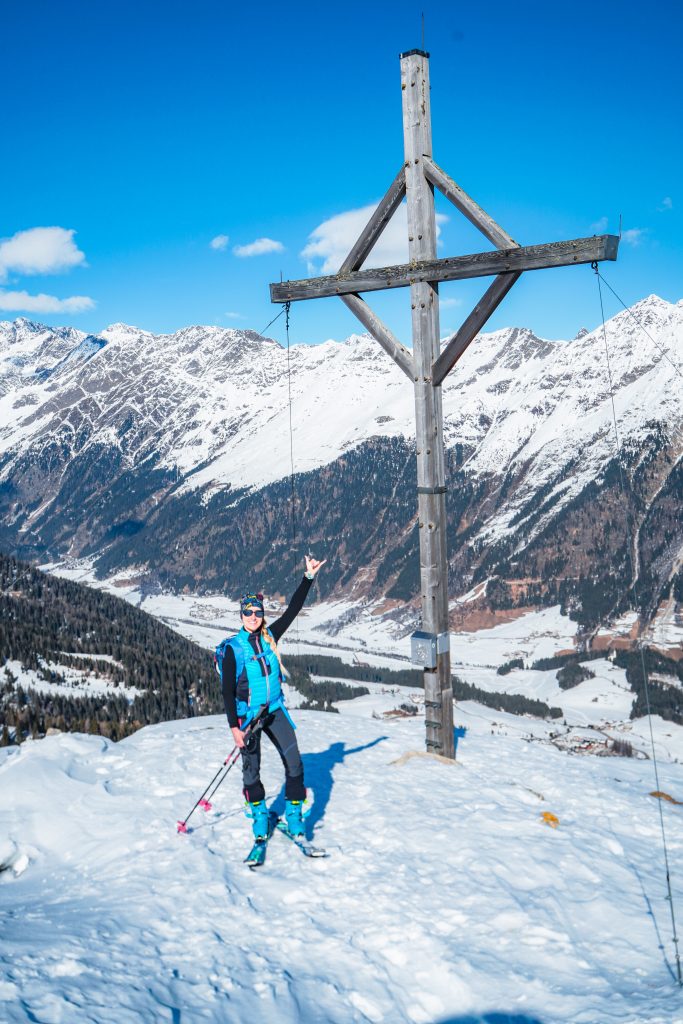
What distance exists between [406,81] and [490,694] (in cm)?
19164

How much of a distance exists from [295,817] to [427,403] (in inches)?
297

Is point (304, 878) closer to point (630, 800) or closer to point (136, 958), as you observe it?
point (136, 958)

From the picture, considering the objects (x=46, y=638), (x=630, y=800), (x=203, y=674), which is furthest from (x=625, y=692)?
(x=630, y=800)

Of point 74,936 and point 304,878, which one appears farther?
point 304,878

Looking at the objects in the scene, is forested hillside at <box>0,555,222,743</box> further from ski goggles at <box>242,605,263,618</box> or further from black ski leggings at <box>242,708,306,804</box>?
ski goggles at <box>242,605,263,618</box>

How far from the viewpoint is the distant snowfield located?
6.72m

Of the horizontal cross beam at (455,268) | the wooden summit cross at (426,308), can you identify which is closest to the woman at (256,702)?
the wooden summit cross at (426,308)

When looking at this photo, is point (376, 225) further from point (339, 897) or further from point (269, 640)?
point (339, 897)

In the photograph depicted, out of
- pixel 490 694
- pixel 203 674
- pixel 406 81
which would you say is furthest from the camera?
pixel 490 694

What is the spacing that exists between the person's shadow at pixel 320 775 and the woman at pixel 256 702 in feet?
2.95

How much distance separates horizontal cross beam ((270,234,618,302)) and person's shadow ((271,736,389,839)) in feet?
28.7

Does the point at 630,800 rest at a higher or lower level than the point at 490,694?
higher

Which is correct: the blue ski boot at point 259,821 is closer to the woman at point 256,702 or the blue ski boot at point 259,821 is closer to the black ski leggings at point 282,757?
the woman at point 256,702

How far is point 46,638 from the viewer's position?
127188mm
